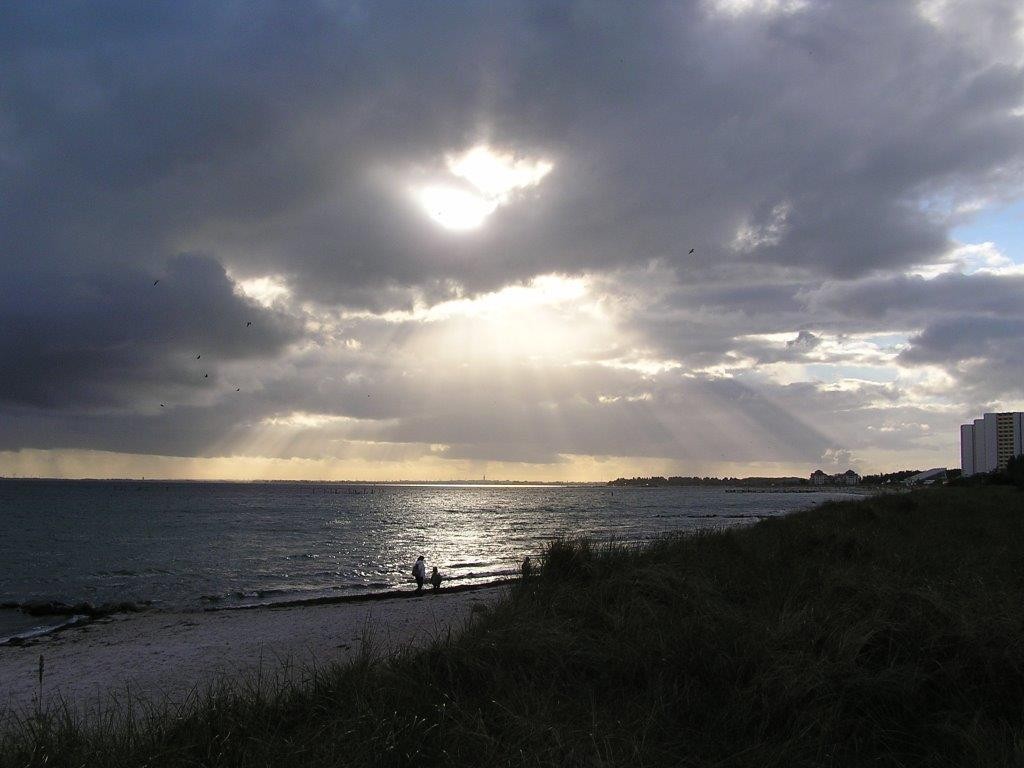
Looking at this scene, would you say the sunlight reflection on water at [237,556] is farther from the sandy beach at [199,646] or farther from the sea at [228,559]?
the sandy beach at [199,646]

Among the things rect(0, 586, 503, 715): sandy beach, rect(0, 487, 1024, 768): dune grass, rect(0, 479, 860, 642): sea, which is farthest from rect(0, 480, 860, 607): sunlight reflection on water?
rect(0, 487, 1024, 768): dune grass

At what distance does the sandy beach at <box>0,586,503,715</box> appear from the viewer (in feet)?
35.3

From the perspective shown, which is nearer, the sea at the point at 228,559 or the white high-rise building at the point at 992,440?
the sea at the point at 228,559

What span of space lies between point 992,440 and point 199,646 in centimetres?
18782

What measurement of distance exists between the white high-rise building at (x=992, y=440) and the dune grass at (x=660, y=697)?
6923 inches

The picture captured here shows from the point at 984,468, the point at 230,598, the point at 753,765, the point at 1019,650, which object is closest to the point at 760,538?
the point at 1019,650

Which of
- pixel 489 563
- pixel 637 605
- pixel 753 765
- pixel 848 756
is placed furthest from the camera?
pixel 489 563

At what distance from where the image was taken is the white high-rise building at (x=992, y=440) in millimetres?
151875

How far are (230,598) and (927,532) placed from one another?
2386 cm

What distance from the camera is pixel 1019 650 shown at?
21.9ft

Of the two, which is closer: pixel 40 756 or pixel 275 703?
pixel 40 756

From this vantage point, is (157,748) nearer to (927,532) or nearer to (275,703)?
(275,703)

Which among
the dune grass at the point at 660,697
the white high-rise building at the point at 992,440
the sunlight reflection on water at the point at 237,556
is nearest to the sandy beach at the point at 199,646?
the dune grass at the point at 660,697

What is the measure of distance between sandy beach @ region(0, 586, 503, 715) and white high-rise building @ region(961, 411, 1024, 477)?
173 meters
